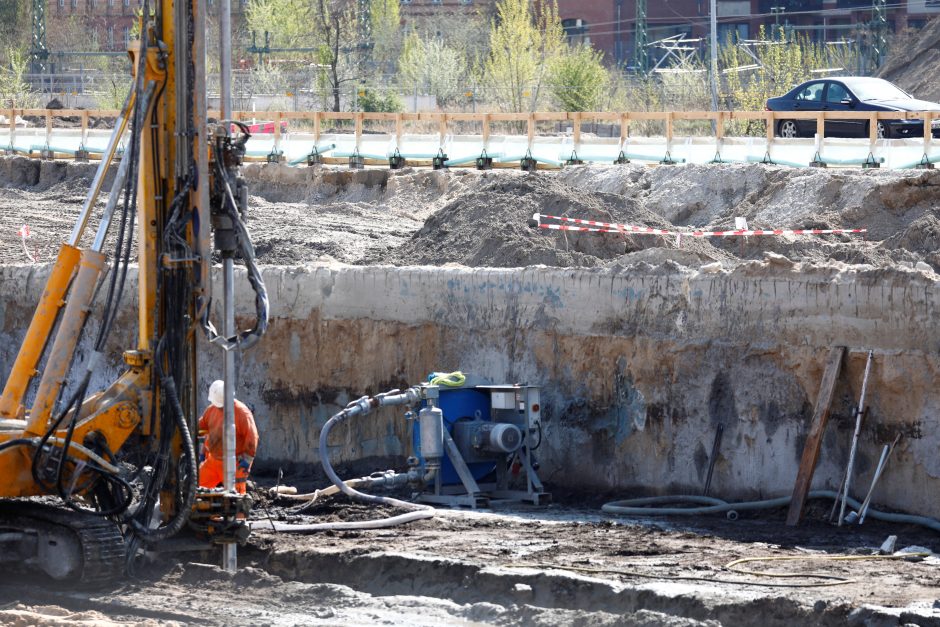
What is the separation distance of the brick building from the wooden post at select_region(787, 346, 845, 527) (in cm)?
5372

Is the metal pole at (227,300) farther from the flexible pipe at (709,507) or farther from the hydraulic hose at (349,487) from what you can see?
the flexible pipe at (709,507)

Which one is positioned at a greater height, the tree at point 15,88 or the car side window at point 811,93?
the tree at point 15,88

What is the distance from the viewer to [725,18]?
70.9 m

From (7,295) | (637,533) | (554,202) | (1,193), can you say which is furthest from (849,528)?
(1,193)

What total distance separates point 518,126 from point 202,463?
33833mm

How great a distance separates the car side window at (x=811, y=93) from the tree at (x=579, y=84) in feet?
59.9

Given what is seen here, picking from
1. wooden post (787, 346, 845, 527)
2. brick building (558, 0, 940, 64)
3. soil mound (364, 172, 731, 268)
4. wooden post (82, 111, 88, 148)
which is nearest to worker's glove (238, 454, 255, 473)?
wooden post (787, 346, 845, 527)

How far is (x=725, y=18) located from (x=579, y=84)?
954 inches

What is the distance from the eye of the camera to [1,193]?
117 feet

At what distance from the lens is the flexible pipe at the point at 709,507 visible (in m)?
11.7

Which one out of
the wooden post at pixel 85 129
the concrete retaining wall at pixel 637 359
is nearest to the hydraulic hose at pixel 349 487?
the concrete retaining wall at pixel 637 359

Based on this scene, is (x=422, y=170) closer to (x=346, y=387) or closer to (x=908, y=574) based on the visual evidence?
(x=346, y=387)

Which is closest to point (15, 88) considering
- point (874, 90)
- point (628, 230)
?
point (874, 90)

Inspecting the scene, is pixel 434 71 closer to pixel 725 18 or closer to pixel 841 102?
pixel 725 18
